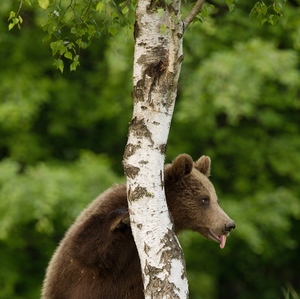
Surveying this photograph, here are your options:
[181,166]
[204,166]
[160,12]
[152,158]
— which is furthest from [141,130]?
[204,166]

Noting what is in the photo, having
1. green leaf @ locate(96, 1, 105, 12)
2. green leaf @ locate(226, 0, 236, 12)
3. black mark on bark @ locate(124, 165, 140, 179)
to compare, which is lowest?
black mark on bark @ locate(124, 165, 140, 179)

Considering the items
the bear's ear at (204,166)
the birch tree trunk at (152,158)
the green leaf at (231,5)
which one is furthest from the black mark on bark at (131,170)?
the bear's ear at (204,166)

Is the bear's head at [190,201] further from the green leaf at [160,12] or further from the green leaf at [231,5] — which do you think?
the green leaf at [160,12]

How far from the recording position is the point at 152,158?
5.50 metres

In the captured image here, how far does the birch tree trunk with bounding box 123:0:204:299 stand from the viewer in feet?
18.0

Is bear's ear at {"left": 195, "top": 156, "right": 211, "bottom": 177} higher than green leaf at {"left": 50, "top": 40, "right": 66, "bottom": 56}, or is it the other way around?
green leaf at {"left": 50, "top": 40, "right": 66, "bottom": 56}

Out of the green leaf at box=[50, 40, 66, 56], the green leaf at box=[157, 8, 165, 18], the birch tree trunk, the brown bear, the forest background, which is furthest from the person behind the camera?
the forest background

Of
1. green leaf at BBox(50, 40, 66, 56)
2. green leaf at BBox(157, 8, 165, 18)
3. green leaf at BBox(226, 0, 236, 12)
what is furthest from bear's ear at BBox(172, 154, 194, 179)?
green leaf at BBox(157, 8, 165, 18)

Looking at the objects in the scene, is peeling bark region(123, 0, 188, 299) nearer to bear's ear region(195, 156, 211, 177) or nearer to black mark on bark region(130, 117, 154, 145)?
black mark on bark region(130, 117, 154, 145)

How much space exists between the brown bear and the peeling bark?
2.42ft

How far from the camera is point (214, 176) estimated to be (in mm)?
15484

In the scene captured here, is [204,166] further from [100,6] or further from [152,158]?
[100,6]

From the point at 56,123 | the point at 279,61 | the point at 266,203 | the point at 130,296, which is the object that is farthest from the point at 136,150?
the point at 56,123

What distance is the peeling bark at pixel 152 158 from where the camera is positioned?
548 centimetres
